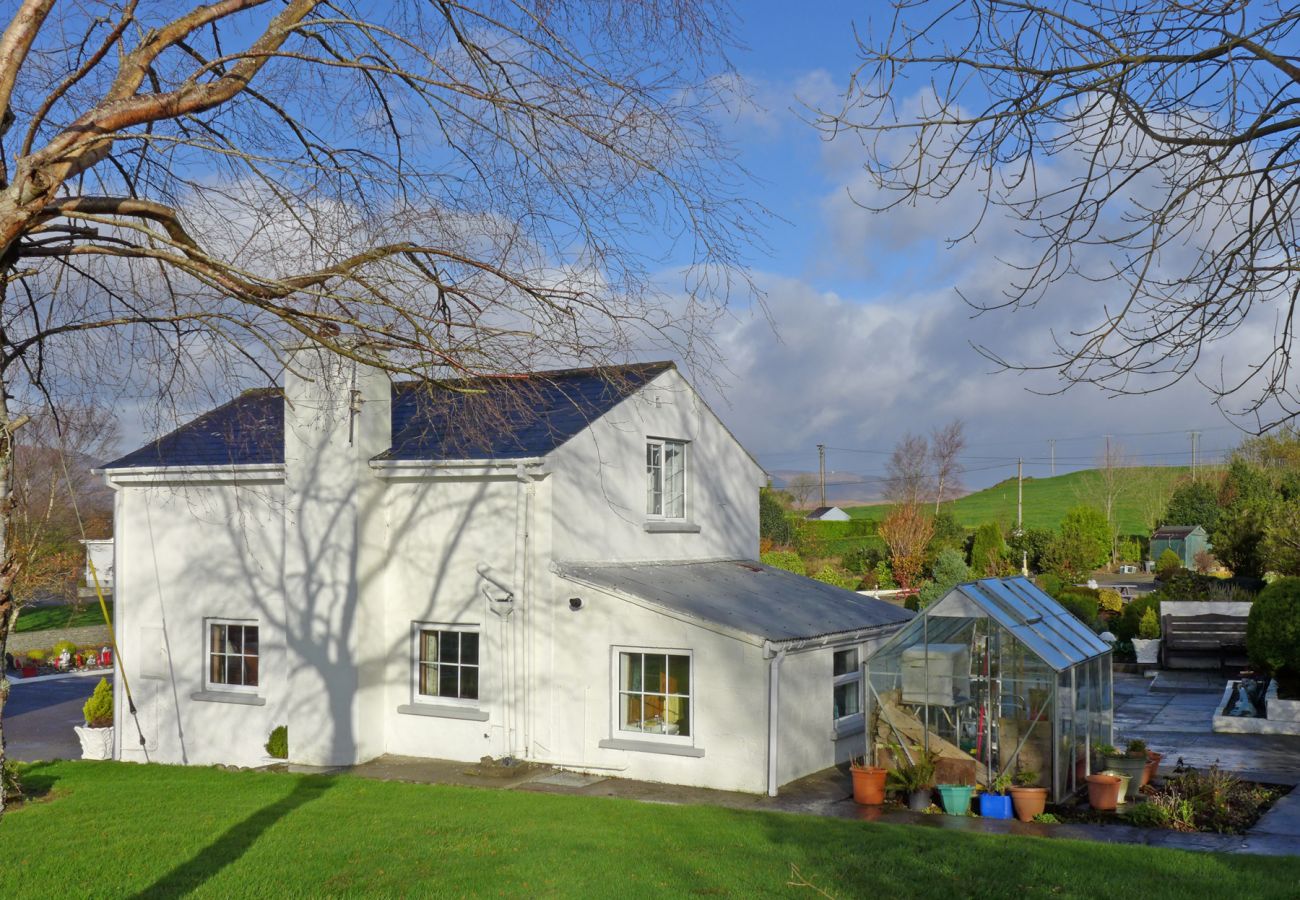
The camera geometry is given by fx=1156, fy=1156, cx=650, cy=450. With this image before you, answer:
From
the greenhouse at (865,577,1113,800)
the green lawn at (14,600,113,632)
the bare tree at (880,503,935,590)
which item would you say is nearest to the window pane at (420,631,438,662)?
the greenhouse at (865,577,1113,800)

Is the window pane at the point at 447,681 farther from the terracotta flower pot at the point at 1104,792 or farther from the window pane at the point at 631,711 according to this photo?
the terracotta flower pot at the point at 1104,792

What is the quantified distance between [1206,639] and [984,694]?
1680 centimetres

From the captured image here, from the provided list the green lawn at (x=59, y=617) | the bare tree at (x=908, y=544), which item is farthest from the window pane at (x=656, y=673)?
the green lawn at (x=59, y=617)

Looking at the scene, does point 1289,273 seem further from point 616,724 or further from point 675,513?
point 675,513

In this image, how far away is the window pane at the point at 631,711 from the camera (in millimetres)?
16344

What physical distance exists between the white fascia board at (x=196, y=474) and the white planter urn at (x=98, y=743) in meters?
4.20

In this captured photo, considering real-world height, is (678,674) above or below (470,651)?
below

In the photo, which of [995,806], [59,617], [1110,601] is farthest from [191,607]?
[59,617]

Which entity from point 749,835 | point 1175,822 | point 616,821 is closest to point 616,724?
point 616,821

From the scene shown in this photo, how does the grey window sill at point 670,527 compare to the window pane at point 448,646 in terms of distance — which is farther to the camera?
the grey window sill at point 670,527

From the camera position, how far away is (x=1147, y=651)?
96.8ft

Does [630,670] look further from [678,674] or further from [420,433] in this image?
[420,433]

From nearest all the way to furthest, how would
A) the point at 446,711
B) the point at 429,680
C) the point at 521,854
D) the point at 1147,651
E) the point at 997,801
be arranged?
the point at 521,854 → the point at 997,801 → the point at 446,711 → the point at 429,680 → the point at 1147,651

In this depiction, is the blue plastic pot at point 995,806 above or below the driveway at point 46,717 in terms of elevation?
above
